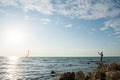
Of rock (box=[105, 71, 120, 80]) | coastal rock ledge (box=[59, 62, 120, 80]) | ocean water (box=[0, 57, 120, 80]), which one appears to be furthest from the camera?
ocean water (box=[0, 57, 120, 80])

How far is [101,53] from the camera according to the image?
126 feet

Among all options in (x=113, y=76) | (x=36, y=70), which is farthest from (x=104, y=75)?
(x=36, y=70)

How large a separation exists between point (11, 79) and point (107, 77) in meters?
26.5

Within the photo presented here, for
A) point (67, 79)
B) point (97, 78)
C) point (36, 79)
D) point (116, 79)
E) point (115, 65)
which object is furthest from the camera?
point (36, 79)

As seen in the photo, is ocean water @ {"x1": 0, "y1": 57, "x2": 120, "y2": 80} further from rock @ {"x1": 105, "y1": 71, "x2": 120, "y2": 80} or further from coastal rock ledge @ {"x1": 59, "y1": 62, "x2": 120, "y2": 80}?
rock @ {"x1": 105, "y1": 71, "x2": 120, "y2": 80}

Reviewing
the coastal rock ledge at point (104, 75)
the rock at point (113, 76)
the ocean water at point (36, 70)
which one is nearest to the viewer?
the rock at point (113, 76)

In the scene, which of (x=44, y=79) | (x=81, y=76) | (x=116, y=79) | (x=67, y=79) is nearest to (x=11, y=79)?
(x=44, y=79)

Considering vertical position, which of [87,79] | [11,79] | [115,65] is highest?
[115,65]

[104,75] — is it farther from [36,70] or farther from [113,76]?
[36,70]

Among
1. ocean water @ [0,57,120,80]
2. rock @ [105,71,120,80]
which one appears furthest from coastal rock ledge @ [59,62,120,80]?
ocean water @ [0,57,120,80]

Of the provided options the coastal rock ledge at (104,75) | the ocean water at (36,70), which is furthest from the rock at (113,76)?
the ocean water at (36,70)

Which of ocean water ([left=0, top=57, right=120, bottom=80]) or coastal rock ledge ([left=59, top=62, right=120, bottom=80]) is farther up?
coastal rock ledge ([left=59, top=62, right=120, bottom=80])

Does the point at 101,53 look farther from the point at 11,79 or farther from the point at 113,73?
the point at 11,79

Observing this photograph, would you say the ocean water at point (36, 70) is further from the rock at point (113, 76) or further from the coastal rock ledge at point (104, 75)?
the rock at point (113, 76)
